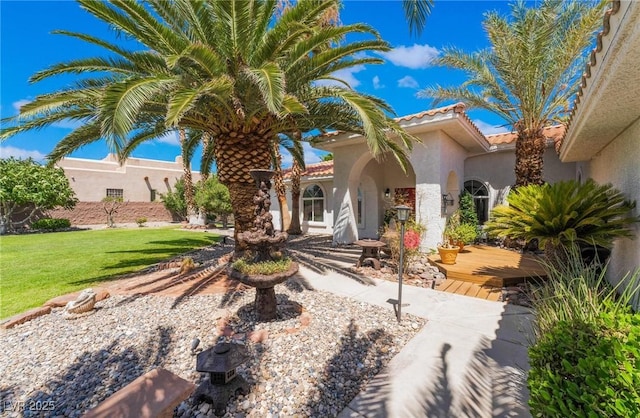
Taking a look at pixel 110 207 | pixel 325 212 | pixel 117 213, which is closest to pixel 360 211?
pixel 325 212

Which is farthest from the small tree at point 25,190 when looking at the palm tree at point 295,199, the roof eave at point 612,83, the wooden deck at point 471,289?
the roof eave at point 612,83

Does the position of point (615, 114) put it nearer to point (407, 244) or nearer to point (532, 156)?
point (407, 244)

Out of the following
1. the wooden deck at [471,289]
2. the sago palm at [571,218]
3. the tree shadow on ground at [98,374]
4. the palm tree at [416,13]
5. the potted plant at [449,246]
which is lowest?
→ the tree shadow on ground at [98,374]

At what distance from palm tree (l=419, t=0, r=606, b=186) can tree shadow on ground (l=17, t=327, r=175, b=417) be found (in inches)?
523

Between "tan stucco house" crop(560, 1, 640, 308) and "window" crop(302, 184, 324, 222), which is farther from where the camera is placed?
"window" crop(302, 184, 324, 222)

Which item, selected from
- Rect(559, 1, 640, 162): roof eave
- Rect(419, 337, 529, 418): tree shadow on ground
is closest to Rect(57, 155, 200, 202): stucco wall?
Rect(419, 337, 529, 418): tree shadow on ground

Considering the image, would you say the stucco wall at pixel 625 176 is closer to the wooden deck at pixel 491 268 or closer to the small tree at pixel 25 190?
the wooden deck at pixel 491 268

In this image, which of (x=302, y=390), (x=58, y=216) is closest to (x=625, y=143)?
(x=302, y=390)

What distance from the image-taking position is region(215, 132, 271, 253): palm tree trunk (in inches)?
314

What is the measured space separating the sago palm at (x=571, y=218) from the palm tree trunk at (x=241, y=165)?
22.1 feet

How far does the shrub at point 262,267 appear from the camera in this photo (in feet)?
15.8

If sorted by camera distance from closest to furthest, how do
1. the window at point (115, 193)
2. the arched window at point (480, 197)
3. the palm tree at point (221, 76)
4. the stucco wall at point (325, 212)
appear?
1. the palm tree at point (221, 76)
2. the arched window at point (480, 197)
3. the stucco wall at point (325, 212)
4. the window at point (115, 193)

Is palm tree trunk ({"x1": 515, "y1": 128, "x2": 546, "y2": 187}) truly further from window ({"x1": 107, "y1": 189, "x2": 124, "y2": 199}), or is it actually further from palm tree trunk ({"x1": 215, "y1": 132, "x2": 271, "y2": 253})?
window ({"x1": 107, "y1": 189, "x2": 124, "y2": 199})

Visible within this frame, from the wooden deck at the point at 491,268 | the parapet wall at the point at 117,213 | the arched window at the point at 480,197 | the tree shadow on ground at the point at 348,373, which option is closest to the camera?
the tree shadow on ground at the point at 348,373
